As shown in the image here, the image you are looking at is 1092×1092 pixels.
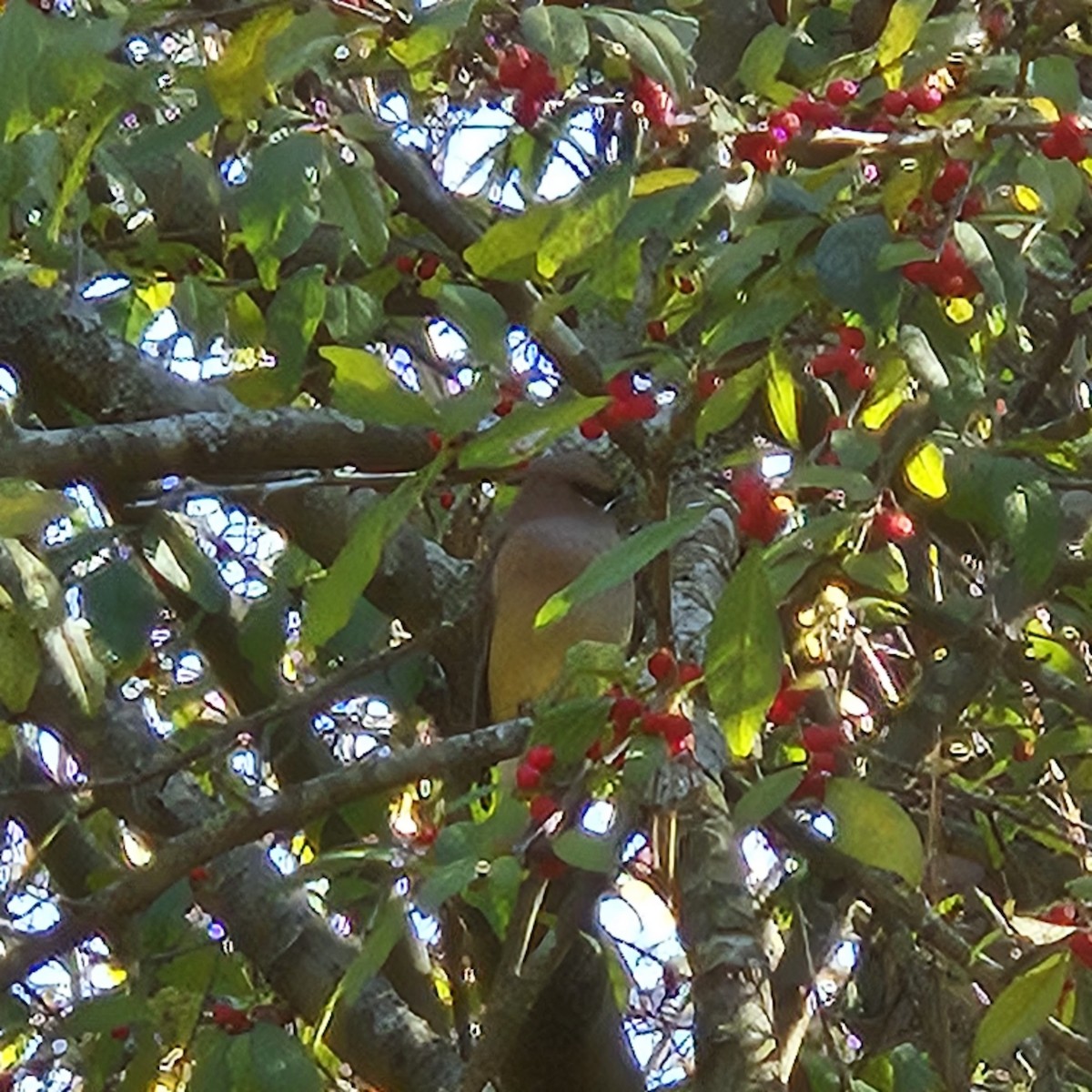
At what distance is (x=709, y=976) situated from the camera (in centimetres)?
175

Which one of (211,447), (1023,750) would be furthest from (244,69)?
(1023,750)

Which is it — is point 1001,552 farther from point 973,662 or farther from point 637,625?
point 637,625

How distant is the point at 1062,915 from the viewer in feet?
6.38

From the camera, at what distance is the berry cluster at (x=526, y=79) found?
1981mm

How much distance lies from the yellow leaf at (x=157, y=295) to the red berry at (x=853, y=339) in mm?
A: 1270

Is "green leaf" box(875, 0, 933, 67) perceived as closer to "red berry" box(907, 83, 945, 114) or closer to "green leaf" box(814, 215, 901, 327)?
"red berry" box(907, 83, 945, 114)

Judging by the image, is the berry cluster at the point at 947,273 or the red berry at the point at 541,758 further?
the red berry at the point at 541,758

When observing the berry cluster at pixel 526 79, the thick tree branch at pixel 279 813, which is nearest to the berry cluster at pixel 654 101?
the berry cluster at pixel 526 79

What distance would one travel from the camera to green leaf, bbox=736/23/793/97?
7.18 feet

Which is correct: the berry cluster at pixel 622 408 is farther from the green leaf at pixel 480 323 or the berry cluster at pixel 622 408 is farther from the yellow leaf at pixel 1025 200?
the yellow leaf at pixel 1025 200

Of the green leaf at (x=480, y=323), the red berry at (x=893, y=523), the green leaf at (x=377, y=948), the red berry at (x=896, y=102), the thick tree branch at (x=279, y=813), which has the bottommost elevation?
the thick tree branch at (x=279, y=813)

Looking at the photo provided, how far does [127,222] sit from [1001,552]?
1.53 meters

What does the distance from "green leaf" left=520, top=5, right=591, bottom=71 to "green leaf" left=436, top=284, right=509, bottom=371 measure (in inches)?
12.8

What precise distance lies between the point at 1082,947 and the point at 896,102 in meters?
0.82
